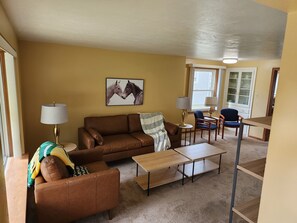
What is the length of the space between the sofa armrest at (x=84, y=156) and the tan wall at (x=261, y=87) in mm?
4751

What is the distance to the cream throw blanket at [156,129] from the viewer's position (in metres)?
4.04

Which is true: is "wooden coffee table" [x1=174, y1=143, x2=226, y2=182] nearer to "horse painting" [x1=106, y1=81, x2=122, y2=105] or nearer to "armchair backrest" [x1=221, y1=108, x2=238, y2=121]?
"horse painting" [x1=106, y1=81, x2=122, y2=105]

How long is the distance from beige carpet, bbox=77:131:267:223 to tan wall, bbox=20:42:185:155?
52.3 inches

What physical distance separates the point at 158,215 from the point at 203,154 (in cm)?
138

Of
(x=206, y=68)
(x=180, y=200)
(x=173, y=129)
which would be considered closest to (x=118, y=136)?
(x=173, y=129)

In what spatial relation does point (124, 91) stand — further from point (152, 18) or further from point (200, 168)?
point (152, 18)

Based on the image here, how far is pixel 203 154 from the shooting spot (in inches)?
132

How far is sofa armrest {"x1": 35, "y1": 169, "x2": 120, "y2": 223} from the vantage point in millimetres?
1911

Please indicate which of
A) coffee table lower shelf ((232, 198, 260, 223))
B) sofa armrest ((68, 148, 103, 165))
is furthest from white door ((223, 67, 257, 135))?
sofa armrest ((68, 148, 103, 165))

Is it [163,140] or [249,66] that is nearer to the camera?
[163,140]

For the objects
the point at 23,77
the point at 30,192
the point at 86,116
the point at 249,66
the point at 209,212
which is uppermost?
the point at 249,66

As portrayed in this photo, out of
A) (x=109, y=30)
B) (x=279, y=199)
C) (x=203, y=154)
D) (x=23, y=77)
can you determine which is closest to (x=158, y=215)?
(x=203, y=154)

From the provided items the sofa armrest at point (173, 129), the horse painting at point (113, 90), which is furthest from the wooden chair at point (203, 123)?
the horse painting at point (113, 90)

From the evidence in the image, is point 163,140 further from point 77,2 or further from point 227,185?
point 77,2
